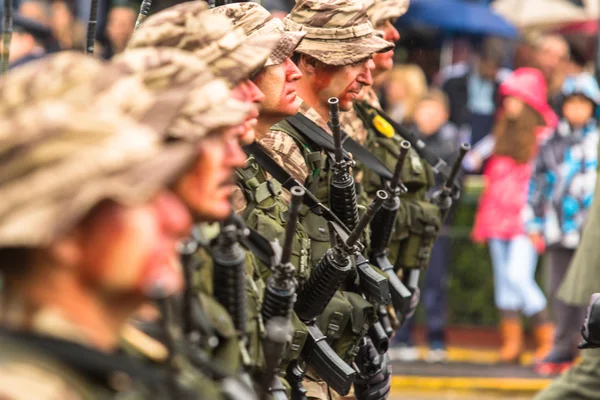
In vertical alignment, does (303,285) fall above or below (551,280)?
above

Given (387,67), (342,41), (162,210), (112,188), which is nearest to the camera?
(112,188)

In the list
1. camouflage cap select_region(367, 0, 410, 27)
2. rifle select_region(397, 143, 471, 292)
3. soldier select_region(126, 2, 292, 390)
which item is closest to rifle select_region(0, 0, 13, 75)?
soldier select_region(126, 2, 292, 390)

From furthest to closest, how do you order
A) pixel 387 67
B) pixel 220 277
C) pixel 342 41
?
pixel 387 67
pixel 342 41
pixel 220 277

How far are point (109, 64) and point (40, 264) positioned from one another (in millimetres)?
633

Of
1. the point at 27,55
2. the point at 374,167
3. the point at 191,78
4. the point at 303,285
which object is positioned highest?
the point at 191,78

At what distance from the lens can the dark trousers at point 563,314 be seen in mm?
10727

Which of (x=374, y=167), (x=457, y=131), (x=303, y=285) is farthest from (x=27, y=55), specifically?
(x=303, y=285)

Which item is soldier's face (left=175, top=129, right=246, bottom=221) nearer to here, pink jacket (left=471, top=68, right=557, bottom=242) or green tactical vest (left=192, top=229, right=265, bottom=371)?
green tactical vest (left=192, top=229, right=265, bottom=371)

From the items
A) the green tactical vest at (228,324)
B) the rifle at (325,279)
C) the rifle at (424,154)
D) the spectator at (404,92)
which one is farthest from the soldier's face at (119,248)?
the spectator at (404,92)

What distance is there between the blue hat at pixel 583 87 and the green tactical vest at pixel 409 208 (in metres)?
3.59

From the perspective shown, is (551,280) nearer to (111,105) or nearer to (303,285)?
(303,285)

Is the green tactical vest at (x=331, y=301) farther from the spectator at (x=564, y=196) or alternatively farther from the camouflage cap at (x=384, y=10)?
the spectator at (x=564, y=196)

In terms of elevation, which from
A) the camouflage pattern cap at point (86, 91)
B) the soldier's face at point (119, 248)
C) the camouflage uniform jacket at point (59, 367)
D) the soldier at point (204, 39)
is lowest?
the soldier at point (204, 39)

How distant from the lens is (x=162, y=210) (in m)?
2.98
